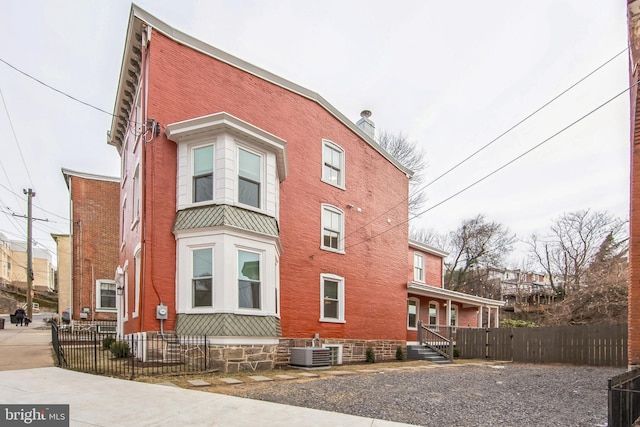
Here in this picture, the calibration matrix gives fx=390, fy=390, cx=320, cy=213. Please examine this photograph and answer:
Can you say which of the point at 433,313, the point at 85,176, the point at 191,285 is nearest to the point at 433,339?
the point at 433,313

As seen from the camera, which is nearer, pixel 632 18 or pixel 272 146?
pixel 632 18

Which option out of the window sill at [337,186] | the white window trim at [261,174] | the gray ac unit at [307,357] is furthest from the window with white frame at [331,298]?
the white window trim at [261,174]

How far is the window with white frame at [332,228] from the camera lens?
1452cm

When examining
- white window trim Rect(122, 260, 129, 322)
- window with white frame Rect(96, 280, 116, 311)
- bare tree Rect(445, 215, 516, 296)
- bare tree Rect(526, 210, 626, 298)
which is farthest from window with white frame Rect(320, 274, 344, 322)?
bare tree Rect(445, 215, 516, 296)

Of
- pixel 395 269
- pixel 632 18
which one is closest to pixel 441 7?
pixel 632 18

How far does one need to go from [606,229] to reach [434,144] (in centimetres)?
1482

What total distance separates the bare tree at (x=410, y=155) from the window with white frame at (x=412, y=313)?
13.0m

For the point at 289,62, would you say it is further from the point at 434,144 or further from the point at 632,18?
the point at 434,144

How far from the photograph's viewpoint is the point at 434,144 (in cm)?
3272

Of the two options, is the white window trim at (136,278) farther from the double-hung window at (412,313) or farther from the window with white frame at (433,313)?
the window with white frame at (433,313)

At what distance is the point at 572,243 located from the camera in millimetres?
33156

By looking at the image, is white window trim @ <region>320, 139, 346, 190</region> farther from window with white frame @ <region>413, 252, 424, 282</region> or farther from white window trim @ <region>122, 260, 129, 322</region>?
window with white frame @ <region>413, 252, 424, 282</region>

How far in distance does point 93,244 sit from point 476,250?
32.2 m

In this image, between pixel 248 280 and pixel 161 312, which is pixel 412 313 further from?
pixel 161 312
